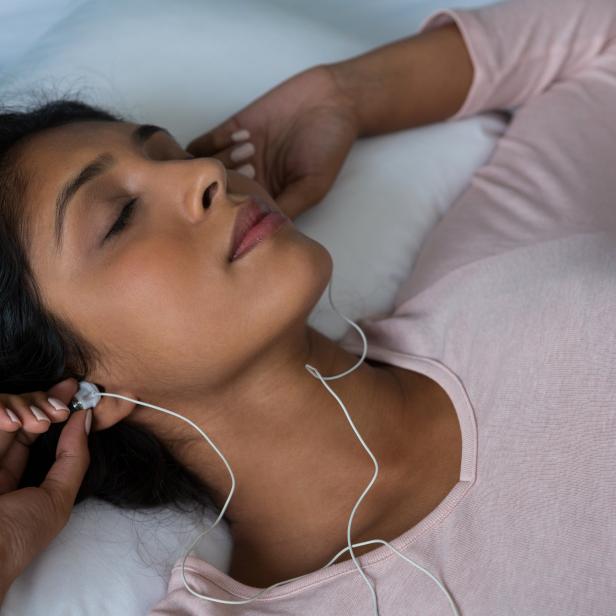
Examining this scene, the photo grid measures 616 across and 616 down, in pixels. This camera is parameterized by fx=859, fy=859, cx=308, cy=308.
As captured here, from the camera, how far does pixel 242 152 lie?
1562 millimetres

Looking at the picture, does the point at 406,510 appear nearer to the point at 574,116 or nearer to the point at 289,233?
the point at 289,233

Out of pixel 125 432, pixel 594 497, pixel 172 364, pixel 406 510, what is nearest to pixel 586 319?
pixel 594 497

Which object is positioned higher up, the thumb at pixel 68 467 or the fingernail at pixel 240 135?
the fingernail at pixel 240 135

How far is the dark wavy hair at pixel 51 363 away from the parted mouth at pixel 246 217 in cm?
25

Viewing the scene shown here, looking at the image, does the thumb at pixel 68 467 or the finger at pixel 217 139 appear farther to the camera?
the finger at pixel 217 139

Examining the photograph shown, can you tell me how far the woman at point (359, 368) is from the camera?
1.11 m

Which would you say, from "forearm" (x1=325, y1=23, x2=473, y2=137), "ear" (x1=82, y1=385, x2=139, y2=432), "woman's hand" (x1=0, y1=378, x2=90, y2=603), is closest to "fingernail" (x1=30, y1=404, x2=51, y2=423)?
"woman's hand" (x1=0, y1=378, x2=90, y2=603)

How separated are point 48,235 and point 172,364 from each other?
23 cm

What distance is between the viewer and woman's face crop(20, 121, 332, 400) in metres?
1.09

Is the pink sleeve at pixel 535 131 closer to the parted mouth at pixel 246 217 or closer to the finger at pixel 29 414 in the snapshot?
the parted mouth at pixel 246 217

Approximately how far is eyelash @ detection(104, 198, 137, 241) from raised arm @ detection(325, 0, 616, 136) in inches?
26.5

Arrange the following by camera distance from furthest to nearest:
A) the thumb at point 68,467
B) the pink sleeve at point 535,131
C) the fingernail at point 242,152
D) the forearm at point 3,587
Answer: the fingernail at point 242,152, the pink sleeve at point 535,131, the thumb at point 68,467, the forearm at point 3,587

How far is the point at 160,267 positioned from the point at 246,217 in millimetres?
144

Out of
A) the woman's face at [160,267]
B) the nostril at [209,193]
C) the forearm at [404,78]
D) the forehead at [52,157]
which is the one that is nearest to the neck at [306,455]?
the woman's face at [160,267]
